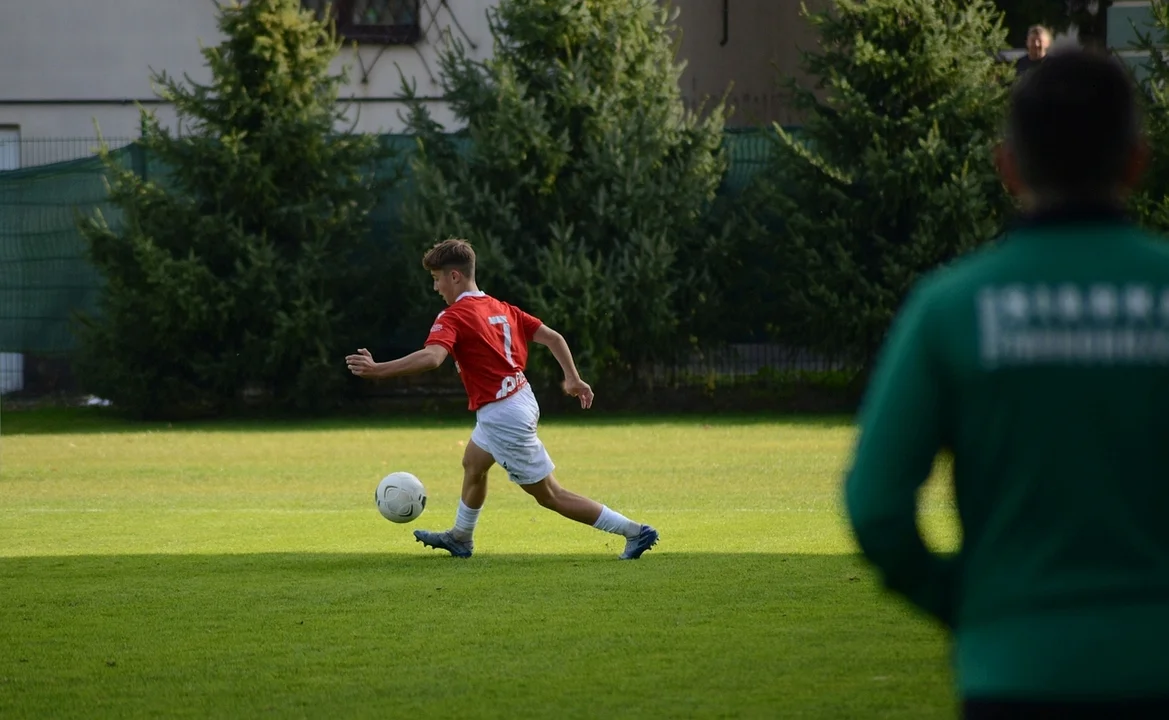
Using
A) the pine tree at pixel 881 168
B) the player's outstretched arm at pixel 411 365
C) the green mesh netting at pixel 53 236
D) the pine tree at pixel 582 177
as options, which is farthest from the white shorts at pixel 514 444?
the green mesh netting at pixel 53 236

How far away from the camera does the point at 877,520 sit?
2.30m

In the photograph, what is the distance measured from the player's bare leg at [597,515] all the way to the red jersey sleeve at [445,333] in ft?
3.06

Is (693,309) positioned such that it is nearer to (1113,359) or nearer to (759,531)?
(759,531)

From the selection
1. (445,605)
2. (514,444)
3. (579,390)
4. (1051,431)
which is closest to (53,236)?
(579,390)

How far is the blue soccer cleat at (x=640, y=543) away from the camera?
9.01m

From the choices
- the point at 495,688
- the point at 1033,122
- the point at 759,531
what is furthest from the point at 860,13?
the point at 1033,122

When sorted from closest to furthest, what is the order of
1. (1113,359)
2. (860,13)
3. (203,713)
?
(1113,359) → (203,713) → (860,13)

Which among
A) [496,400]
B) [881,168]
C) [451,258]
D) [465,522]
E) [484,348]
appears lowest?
[465,522]

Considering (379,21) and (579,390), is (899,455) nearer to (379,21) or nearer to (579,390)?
(579,390)

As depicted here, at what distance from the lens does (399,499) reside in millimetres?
9859

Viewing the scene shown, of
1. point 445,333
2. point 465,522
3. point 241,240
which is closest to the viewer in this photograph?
point 445,333

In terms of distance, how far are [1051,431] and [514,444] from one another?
266 inches

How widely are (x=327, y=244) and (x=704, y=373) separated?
17.5 ft

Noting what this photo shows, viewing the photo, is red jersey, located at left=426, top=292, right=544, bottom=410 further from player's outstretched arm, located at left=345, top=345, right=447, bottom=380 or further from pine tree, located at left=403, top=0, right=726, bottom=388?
pine tree, located at left=403, top=0, right=726, bottom=388
